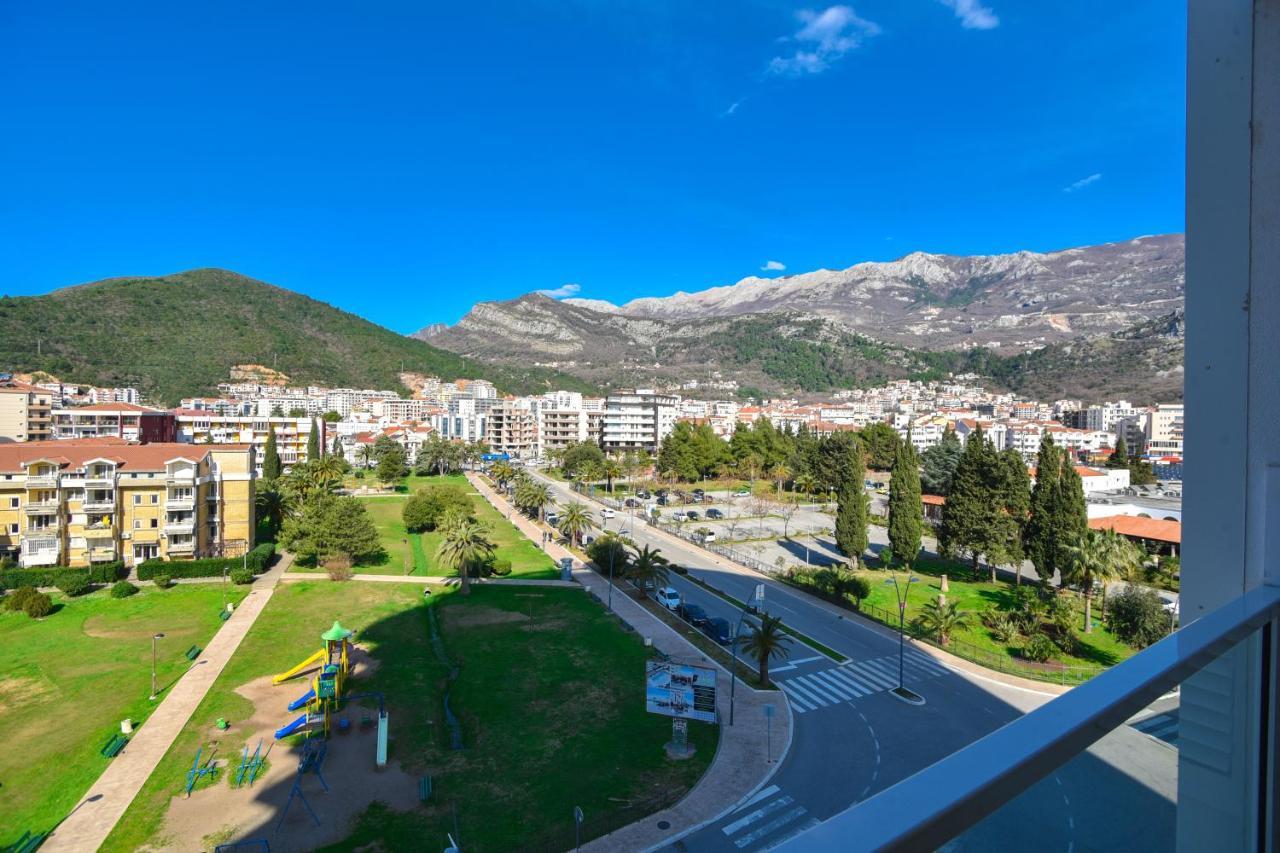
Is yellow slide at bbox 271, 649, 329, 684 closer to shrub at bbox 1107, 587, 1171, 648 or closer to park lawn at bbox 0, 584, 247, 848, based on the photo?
park lawn at bbox 0, 584, 247, 848

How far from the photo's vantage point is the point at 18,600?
24.1m

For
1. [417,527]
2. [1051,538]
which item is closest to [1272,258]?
[1051,538]

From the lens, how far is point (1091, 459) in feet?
228

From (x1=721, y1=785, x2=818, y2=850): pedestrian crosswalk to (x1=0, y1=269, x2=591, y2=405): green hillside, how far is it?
371 feet

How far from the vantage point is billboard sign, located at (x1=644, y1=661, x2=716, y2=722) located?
48.8 feet

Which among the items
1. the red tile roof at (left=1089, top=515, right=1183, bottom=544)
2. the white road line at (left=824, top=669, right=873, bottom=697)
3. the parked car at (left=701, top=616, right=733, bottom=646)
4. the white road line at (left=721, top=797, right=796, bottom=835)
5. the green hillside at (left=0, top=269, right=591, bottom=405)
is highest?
the green hillside at (left=0, top=269, right=591, bottom=405)

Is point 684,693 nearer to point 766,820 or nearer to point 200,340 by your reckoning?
point 766,820

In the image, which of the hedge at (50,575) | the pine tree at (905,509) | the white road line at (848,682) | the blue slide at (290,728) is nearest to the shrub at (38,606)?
the hedge at (50,575)

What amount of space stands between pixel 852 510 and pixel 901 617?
10653mm

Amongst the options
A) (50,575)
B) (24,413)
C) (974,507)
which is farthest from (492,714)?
(24,413)

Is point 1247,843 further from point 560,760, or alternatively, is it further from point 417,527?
point 417,527

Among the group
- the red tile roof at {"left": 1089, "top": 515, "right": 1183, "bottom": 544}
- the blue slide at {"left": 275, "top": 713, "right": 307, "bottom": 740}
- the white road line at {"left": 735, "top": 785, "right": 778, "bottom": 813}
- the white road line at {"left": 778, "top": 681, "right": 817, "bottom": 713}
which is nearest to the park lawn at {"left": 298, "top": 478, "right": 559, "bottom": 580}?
the blue slide at {"left": 275, "top": 713, "right": 307, "bottom": 740}

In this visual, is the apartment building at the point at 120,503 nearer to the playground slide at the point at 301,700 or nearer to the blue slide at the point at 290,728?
the playground slide at the point at 301,700

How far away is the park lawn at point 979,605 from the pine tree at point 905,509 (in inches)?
55.0
